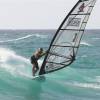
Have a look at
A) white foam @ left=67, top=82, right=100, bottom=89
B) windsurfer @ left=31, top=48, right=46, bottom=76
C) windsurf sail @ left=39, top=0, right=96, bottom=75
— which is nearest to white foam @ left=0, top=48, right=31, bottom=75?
white foam @ left=67, top=82, right=100, bottom=89

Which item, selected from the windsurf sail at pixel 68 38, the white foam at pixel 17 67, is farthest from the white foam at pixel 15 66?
the windsurf sail at pixel 68 38

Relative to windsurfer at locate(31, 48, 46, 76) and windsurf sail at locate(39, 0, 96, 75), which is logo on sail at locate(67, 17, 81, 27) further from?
windsurfer at locate(31, 48, 46, 76)

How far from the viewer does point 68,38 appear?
44.0 feet

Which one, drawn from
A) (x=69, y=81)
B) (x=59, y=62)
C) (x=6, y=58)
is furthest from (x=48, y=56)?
(x=6, y=58)

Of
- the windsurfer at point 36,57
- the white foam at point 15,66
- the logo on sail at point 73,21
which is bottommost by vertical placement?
the white foam at point 15,66

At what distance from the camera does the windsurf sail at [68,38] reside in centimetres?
1277

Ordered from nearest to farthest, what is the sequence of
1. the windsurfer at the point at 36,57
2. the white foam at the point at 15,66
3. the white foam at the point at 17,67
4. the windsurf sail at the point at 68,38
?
the windsurf sail at the point at 68,38, the windsurfer at the point at 36,57, the white foam at the point at 17,67, the white foam at the point at 15,66

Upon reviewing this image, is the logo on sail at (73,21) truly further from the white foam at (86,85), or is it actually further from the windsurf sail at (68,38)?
the white foam at (86,85)

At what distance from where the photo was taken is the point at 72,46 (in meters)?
13.5

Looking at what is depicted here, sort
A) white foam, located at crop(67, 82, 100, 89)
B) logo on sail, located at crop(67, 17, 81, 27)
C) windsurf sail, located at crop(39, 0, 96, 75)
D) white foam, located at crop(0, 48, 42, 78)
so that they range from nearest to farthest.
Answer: windsurf sail, located at crop(39, 0, 96, 75) → logo on sail, located at crop(67, 17, 81, 27) → white foam, located at crop(67, 82, 100, 89) → white foam, located at crop(0, 48, 42, 78)

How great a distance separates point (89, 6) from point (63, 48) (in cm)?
172

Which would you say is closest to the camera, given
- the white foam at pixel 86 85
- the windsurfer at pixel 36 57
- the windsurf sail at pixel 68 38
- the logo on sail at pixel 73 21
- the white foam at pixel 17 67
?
the windsurf sail at pixel 68 38

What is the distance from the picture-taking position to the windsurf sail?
41.9ft

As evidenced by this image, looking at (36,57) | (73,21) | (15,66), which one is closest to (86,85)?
(15,66)
